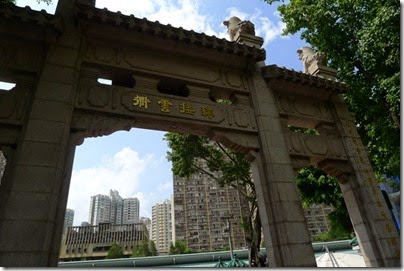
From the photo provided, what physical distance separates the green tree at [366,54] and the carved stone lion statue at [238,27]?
9.04 feet

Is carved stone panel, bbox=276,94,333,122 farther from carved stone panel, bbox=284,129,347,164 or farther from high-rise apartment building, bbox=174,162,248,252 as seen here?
high-rise apartment building, bbox=174,162,248,252

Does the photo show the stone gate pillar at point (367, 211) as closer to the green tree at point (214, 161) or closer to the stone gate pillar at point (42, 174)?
the green tree at point (214, 161)

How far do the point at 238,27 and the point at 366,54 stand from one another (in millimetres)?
4103

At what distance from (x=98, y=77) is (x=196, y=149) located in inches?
323

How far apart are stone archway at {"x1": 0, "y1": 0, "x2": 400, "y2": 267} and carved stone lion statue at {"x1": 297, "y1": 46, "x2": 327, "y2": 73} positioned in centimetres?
127

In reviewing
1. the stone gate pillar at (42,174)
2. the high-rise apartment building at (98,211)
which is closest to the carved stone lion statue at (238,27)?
the stone gate pillar at (42,174)

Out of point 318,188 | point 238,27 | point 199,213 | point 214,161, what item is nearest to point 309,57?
point 238,27

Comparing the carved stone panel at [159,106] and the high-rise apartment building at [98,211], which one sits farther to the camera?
the high-rise apartment building at [98,211]

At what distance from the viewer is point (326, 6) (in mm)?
9945

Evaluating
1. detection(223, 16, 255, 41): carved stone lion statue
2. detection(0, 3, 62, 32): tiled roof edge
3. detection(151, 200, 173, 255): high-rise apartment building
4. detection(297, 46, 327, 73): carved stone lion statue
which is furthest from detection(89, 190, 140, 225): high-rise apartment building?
detection(0, 3, 62, 32): tiled roof edge

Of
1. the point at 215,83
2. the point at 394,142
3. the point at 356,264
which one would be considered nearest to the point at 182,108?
the point at 215,83

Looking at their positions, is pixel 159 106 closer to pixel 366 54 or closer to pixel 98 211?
pixel 366 54

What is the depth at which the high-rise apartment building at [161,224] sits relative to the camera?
3000 inches

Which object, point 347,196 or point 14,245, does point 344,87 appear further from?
point 14,245
